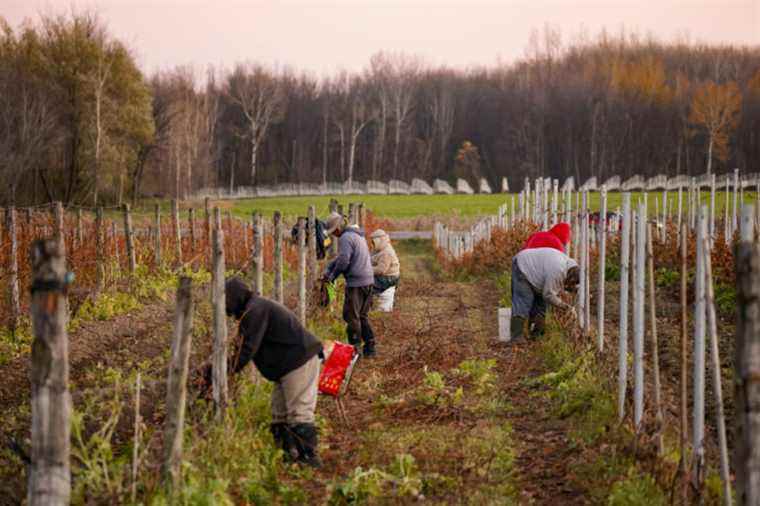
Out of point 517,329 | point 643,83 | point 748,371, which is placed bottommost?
point 517,329

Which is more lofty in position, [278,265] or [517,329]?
[278,265]

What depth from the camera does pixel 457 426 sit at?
7.38 meters

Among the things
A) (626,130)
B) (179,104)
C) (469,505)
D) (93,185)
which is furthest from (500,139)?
(469,505)

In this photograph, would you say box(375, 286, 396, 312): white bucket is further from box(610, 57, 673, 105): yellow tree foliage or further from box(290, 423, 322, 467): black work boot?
box(610, 57, 673, 105): yellow tree foliage

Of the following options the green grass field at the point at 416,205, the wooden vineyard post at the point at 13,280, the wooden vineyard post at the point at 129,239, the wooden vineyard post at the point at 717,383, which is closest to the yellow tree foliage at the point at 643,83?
the green grass field at the point at 416,205

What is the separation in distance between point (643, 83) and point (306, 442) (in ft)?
263

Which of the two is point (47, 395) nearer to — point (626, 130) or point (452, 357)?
point (452, 357)

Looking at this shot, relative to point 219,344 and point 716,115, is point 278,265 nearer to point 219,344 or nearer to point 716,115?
point 219,344

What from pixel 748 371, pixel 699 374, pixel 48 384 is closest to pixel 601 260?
pixel 699 374

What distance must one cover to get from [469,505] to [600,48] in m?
107

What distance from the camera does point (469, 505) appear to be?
5.54 m

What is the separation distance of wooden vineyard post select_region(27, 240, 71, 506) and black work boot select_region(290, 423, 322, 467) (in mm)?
2673

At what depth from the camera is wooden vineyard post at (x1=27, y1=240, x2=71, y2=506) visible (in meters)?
3.94

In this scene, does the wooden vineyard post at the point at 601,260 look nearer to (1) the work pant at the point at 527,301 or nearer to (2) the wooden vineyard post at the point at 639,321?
(2) the wooden vineyard post at the point at 639,321
